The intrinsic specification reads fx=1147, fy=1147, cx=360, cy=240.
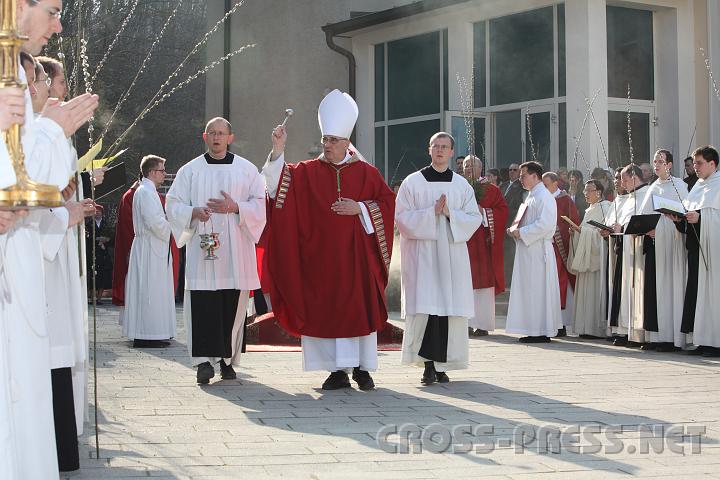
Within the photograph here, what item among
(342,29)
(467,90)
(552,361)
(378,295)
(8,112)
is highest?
(342,29)

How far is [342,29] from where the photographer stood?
73.0 ft

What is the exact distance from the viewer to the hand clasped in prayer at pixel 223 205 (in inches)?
364

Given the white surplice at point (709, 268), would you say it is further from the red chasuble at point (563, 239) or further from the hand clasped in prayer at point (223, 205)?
the hand clasped in prayer at point (223, 205)

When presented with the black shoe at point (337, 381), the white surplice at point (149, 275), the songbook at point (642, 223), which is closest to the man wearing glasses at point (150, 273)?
the white surplice at point (149, 275)

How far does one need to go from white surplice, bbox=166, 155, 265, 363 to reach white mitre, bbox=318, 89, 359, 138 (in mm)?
817

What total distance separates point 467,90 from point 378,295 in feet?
37.6

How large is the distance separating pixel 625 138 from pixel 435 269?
32.0ft

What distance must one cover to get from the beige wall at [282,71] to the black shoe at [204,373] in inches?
570

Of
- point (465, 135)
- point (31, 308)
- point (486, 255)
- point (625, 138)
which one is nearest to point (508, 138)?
point (465, 135)

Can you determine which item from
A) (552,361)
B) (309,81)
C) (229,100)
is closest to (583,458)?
(552,361)

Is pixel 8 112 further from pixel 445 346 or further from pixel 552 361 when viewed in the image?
pixel 552 361

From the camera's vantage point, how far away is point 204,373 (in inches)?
A: 361

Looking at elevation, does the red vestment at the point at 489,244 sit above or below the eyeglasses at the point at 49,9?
below

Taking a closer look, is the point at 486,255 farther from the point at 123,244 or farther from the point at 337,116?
the point at 337,116
